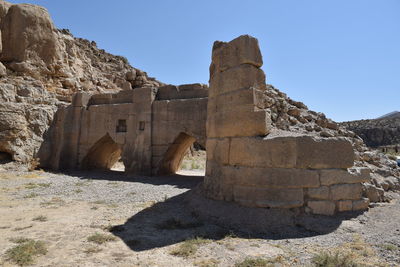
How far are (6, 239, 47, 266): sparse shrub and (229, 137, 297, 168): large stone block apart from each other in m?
3.44

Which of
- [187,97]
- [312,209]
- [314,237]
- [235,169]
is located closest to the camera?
[314,237]

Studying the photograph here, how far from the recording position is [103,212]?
566 centimetres

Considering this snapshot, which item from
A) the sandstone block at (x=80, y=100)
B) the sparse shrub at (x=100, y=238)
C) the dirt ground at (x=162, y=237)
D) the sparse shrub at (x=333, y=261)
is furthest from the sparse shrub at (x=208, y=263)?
the sandstone block at (x=80, y=100)

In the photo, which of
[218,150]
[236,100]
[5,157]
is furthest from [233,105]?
[5,157]

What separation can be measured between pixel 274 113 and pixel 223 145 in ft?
7.38

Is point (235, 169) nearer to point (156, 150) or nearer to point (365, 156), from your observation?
point (365, 156)

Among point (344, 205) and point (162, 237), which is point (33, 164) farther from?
point (344, 205)

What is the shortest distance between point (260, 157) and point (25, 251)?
3.78 m

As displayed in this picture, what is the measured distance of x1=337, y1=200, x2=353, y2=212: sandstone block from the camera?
194 inches

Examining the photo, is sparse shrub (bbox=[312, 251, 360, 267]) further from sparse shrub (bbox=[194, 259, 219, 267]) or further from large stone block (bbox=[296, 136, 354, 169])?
large stone block (bbox=[296, 136, 354, 169])

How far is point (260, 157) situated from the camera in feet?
16.9

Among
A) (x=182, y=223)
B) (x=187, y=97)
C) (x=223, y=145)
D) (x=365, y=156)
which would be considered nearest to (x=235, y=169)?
(x=223, y=145)

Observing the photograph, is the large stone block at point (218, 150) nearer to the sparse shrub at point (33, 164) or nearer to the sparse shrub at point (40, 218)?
the sparse shrub at point (40, 218)

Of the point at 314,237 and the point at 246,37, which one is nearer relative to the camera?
the point at 314,237
